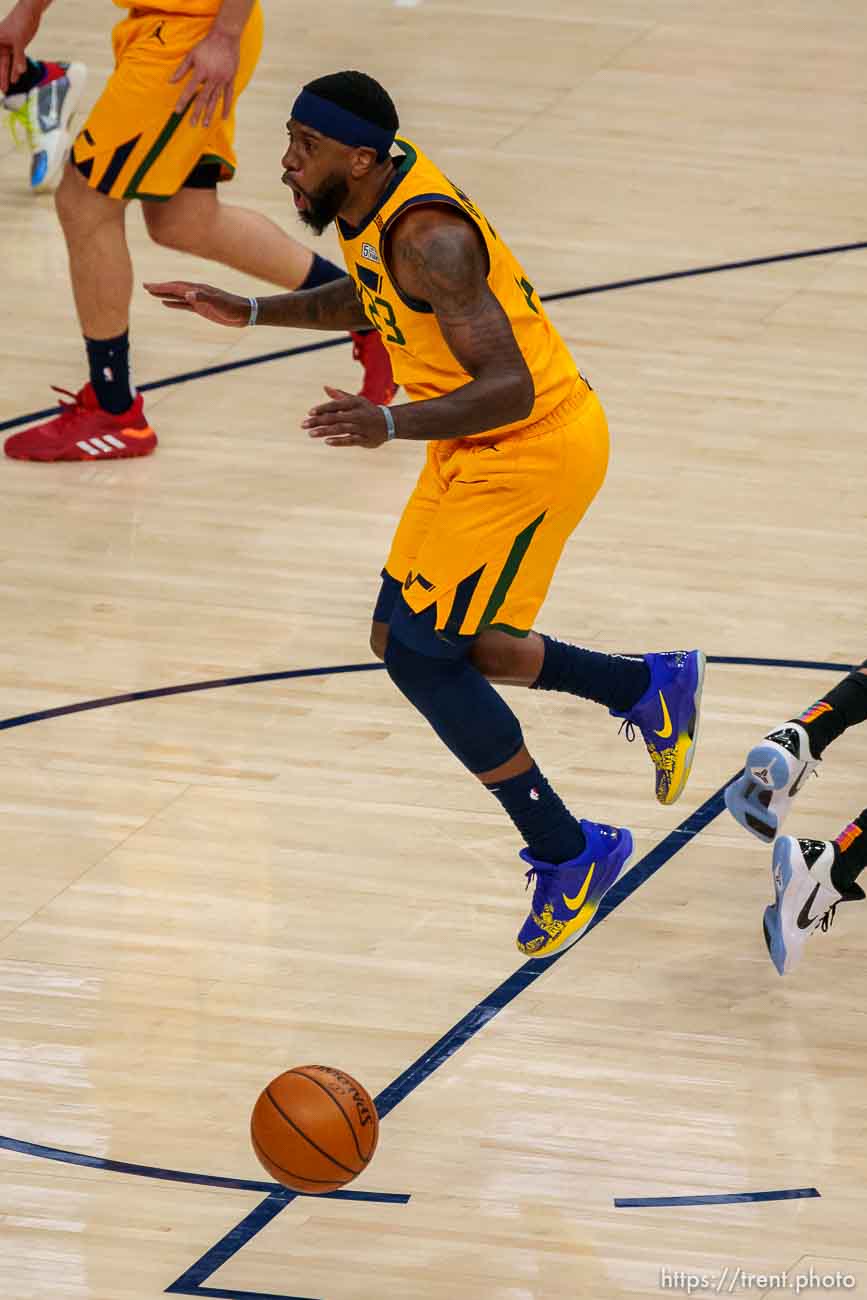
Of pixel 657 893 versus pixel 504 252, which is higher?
pixel 504 252

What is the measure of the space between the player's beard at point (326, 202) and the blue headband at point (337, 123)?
9cm

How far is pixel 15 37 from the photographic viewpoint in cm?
785

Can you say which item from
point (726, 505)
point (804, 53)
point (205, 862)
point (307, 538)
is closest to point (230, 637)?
point (307, 538)

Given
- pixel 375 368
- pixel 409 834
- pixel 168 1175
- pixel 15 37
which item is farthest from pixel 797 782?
pixel 15 37

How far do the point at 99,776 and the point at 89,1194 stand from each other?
1.73 metres

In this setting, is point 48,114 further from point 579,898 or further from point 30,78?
point 579,898

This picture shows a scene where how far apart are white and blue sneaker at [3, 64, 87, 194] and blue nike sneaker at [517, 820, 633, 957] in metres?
6.03

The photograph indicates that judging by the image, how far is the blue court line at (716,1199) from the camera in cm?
457

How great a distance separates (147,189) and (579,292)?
2234mm

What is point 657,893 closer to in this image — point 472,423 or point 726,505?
point 472,423

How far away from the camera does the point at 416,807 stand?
603 cm

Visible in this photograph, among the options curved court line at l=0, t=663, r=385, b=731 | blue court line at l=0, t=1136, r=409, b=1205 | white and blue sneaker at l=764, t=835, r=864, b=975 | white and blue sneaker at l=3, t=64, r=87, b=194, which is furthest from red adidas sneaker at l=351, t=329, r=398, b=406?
blue court line at l=0, t=1136, r=409, b=1205

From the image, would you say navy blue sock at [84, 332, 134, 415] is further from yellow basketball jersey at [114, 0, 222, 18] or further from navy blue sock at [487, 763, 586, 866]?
navy blue sock at [487, 763, 586, 866]

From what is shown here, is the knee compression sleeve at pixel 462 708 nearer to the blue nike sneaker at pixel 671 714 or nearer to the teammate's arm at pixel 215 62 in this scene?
the blue nike sneaker at pixel 671 714
